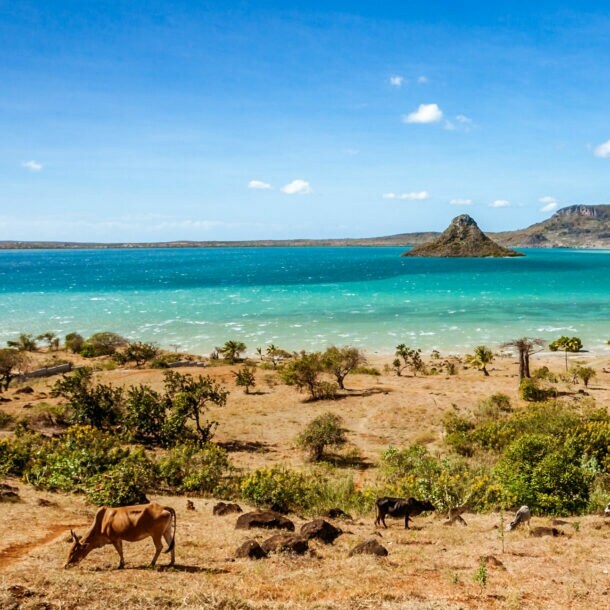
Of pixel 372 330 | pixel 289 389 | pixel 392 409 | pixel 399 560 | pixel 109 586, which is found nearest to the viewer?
pixel 109 586

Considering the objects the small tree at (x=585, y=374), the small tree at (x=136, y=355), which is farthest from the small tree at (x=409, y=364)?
the small tree at (x=136, y=355)

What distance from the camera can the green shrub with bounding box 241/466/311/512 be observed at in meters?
16.1

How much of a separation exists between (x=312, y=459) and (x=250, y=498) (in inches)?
345

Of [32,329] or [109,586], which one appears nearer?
[109,586]

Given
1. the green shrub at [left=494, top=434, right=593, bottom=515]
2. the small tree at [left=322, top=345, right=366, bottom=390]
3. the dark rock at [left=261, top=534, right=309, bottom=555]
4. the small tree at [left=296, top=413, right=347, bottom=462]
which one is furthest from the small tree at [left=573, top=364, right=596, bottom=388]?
the dark rock at [left=261, top=534, right=309, bottom=555]

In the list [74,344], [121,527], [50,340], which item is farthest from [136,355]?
[121,527]

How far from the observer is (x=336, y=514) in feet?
48.7

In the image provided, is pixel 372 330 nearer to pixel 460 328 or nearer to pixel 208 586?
pixel 460 328

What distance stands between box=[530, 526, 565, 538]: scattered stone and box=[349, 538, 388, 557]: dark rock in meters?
4.37

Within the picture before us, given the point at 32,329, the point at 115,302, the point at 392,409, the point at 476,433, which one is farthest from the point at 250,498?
the point at 115,302

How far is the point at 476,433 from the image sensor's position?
82.4ft

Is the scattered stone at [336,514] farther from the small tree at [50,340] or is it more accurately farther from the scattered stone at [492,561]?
the small tree at [50,340]

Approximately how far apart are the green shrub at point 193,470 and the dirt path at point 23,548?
21.1 ft

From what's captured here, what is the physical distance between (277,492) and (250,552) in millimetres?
5835
